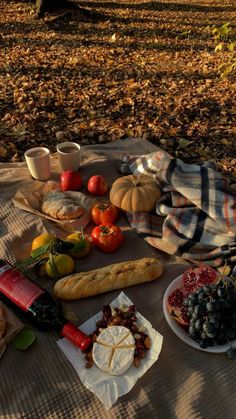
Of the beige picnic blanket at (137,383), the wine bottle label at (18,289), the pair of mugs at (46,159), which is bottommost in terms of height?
the beige picnic blanket at (137,383)

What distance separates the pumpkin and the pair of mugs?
1.38 feet

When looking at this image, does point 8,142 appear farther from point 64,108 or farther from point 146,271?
point 146,271

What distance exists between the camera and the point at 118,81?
4602mm

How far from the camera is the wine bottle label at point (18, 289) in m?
1.75

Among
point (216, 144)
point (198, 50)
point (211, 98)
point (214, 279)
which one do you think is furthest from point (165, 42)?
point (214, 279)

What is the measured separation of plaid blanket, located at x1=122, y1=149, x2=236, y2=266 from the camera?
2186mm

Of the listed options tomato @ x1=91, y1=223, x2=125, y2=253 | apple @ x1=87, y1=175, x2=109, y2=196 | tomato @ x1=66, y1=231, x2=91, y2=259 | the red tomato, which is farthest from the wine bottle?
apple @ x1=87, y1=175, x2=109, y2=196

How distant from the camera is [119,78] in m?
4.66

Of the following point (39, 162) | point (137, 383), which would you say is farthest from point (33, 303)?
point (39, 162)

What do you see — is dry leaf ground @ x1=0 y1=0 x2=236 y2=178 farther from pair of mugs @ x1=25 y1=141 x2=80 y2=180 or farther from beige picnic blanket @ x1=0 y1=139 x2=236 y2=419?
beige picnic blanket @ x1=0 y1=139 x2=236 y2=419

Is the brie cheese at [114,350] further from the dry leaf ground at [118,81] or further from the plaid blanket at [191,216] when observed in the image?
the dry leaf ground at [118,81]

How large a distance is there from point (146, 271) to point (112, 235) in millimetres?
326

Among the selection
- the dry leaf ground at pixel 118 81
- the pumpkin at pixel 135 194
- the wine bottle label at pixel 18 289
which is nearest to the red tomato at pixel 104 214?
the pumpkin at pixel 135 194

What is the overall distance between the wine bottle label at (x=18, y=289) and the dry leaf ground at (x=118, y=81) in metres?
1.61
